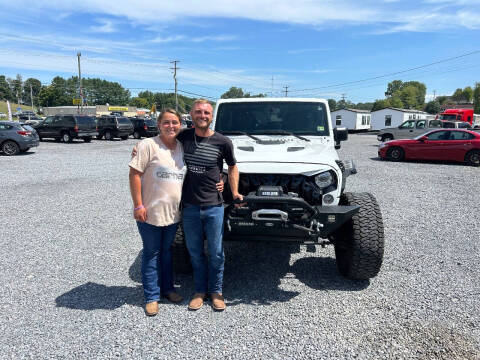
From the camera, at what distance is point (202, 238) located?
3.27 metres

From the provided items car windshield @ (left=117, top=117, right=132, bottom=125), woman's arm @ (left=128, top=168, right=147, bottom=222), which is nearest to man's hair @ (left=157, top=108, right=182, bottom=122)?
woman's arm @ (left=128, top=168, right=147, bottom=222)

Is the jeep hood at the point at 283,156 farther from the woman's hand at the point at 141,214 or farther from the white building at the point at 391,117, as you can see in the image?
the white building at the point at 391,117

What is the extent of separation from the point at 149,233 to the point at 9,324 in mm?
1392

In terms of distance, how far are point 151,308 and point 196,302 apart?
0.41 metres

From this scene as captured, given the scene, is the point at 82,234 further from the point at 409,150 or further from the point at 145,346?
the point at 409,150

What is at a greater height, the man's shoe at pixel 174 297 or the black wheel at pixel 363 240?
the black wheel at pixel 363 240

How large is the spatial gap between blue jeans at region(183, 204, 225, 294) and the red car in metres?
13.3

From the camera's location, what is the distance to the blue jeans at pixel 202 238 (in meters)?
3.11

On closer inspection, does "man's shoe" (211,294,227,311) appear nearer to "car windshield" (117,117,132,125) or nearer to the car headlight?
the car headlight

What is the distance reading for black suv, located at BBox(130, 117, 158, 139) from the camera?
2841cm

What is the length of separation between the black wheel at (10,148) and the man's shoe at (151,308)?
598 inches

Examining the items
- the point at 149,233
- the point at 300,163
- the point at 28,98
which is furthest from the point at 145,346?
the point at 28,98

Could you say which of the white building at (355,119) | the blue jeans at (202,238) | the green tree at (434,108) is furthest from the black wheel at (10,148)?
the green tree at (434,108)

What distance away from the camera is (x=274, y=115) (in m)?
4.78
